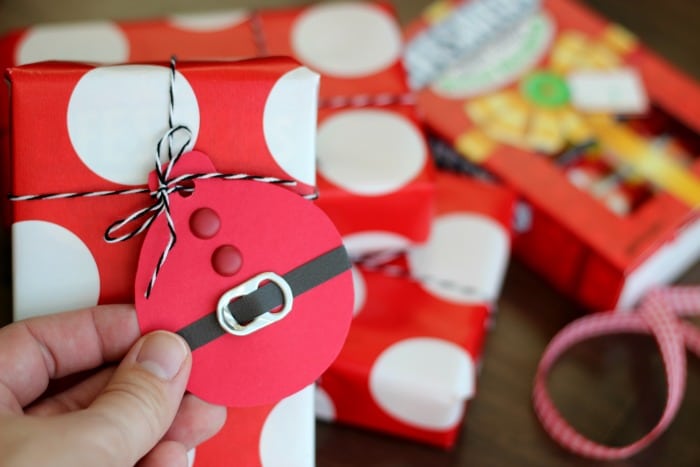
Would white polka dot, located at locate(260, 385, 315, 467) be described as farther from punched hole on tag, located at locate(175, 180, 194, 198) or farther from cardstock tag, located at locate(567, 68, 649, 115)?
cardstock tag, located at locate(567, 68, 649, 115)

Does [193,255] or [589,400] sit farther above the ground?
[193,255]

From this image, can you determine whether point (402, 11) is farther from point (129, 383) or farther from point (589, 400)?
point (129, 383)

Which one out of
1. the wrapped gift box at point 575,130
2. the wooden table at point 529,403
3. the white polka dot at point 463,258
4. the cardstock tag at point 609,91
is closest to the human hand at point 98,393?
the wooden table at point 529,403

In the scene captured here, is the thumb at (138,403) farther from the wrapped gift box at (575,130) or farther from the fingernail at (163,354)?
the wrapped gift box at (575,130)

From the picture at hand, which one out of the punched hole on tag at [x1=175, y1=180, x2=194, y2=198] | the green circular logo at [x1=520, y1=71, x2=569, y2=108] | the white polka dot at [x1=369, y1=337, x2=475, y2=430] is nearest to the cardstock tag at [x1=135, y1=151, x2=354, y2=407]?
the punched hole on tag at [x1=175, y1=180, x2=194, y2=198]

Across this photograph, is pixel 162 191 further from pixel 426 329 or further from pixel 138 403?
pixel 426 329

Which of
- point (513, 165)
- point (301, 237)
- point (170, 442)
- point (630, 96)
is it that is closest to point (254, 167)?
point (301, 237)

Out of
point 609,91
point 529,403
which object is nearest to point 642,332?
point 529,403
